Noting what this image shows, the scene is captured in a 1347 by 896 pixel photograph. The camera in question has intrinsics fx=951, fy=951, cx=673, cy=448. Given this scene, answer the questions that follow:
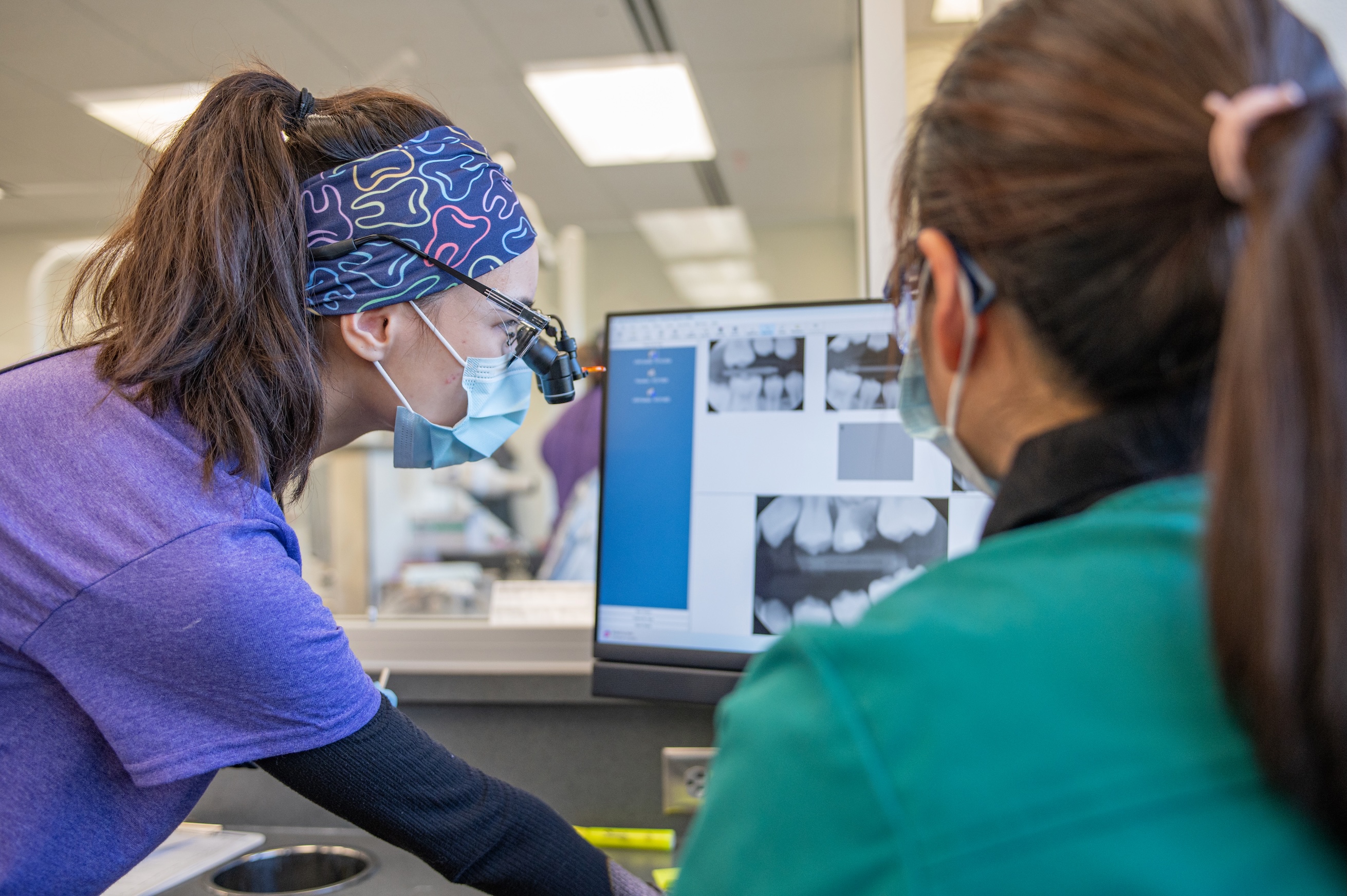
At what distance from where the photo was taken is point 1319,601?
30cm

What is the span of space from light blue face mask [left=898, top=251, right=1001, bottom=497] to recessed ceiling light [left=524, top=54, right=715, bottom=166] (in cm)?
274

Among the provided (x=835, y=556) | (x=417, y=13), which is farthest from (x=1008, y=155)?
(x=417, y=13)

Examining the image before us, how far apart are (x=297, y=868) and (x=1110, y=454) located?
96 cm

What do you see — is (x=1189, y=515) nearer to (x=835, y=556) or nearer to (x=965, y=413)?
(x=965, y=413)

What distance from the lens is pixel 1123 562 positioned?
13.5 inches

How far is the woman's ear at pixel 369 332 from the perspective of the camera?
2.72ft

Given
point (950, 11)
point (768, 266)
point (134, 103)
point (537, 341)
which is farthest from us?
point (768, 266)

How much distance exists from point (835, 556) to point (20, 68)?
11.2 ft

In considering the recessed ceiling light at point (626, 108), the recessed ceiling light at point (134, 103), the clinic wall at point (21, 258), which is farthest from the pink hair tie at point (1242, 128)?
the clinic wall at point (21, 258)

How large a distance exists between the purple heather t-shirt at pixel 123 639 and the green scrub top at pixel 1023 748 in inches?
14.9

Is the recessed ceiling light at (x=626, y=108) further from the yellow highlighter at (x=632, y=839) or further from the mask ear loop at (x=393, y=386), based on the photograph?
the yellow highlighter at (x=632, y=839)

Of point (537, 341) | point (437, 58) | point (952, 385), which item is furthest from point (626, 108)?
point (952, 385)

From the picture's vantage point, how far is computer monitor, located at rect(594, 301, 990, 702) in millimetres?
874

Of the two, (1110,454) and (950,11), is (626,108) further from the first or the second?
(1110,454)
